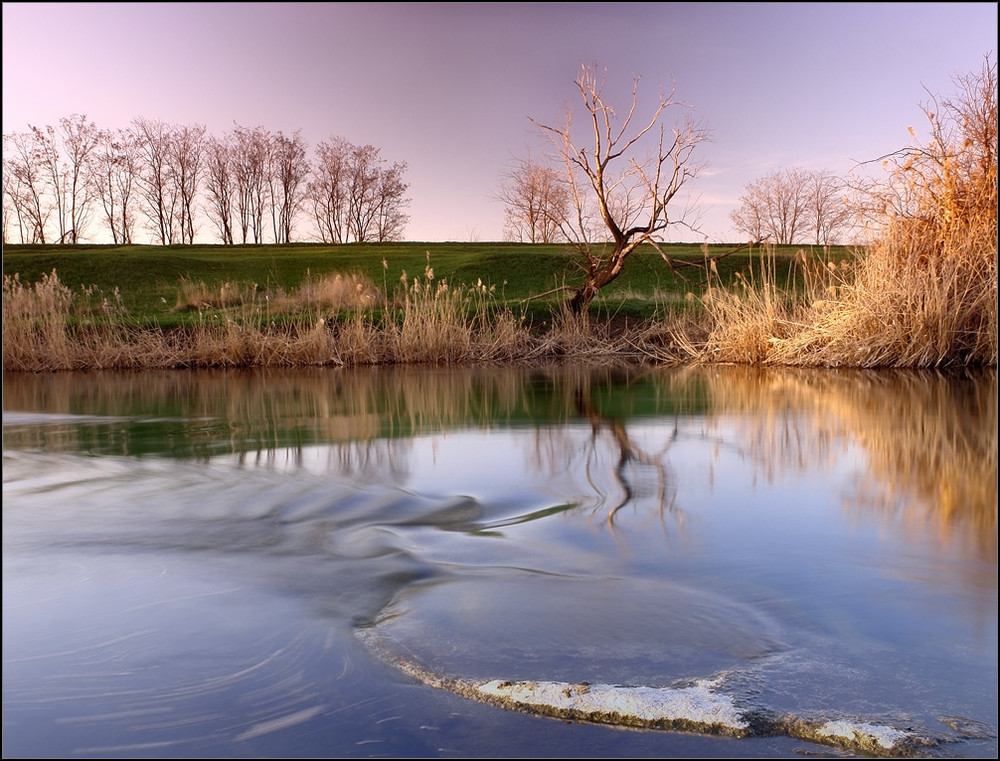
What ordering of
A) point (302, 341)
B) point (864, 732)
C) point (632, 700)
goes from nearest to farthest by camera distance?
1. point (864, 732)
2. point (632, 700)
3. point (302, 341)

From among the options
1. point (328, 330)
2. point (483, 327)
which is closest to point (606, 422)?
point (483, 327)

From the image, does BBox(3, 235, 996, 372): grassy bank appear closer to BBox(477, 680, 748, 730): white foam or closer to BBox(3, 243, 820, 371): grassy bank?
BBox(3, 243, 820, 371): grassy bank

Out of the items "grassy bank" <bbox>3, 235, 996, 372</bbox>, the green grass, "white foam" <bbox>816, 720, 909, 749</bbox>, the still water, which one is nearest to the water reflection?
the still water

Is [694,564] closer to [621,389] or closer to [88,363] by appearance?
[621,389]

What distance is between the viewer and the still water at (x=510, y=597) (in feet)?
5.35

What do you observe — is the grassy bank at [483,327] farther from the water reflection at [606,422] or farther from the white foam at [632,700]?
the white foam at [632,700]

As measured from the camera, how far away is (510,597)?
2344 millimetres

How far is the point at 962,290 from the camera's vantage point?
8.77 metres

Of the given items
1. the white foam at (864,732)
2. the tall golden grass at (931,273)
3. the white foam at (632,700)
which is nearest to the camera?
the white foam at (864,732)

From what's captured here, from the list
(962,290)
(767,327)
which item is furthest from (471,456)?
(767,327)

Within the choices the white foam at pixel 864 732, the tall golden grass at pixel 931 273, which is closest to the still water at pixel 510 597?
the white foam at pixel 864 732

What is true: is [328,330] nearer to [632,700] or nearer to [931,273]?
[931,273]

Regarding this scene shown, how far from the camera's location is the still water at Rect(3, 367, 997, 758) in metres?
1.63

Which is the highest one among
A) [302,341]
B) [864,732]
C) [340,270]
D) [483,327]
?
[340,270]
